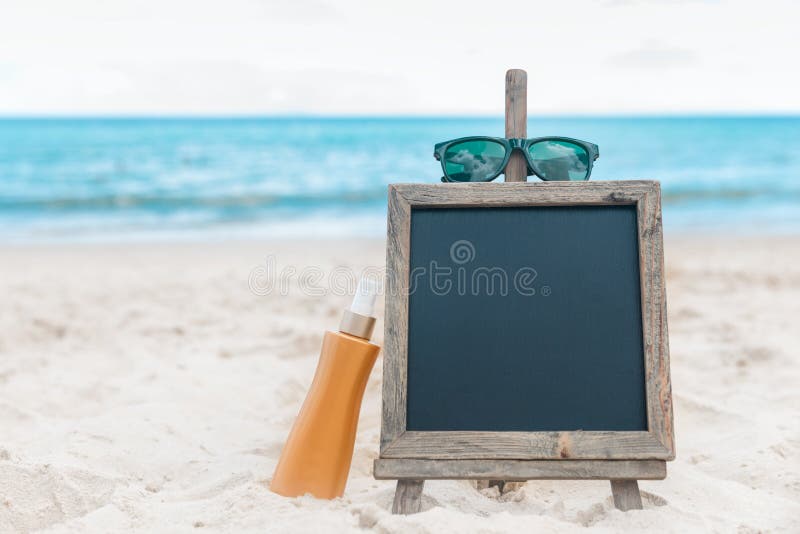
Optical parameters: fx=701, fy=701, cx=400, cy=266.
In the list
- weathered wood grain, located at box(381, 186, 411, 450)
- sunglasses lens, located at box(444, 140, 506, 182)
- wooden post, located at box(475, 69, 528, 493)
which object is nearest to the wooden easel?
weathered wood grain, located at box(381, 186, 411, 450)

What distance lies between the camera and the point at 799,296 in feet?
12.7

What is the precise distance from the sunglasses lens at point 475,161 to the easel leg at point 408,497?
70 cm

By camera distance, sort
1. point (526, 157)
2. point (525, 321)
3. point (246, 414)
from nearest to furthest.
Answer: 1. point (525, 321)
2. point (526, 157)
3. point (246, 414)

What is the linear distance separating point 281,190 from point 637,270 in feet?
32.5

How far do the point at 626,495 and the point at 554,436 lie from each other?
0.20 meters

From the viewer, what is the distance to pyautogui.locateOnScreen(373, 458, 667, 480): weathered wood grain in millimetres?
1435

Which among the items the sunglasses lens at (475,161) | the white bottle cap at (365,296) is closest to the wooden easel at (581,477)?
the white bottle cap at (365,296)

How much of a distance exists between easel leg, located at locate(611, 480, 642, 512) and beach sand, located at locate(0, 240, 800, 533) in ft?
0.08

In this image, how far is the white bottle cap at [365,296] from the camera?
5.05 ft

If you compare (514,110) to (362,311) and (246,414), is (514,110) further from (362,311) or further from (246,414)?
(246,414)

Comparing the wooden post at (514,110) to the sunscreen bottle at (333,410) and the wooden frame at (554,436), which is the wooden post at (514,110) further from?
the sunscreen bottle at (333,410)

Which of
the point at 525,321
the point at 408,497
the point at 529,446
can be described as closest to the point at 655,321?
the point at 525,321

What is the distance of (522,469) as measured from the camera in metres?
1.44

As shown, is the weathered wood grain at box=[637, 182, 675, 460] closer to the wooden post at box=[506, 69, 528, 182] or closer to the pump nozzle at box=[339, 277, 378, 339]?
the wooden post at box=[506, 69, 528, 182]
